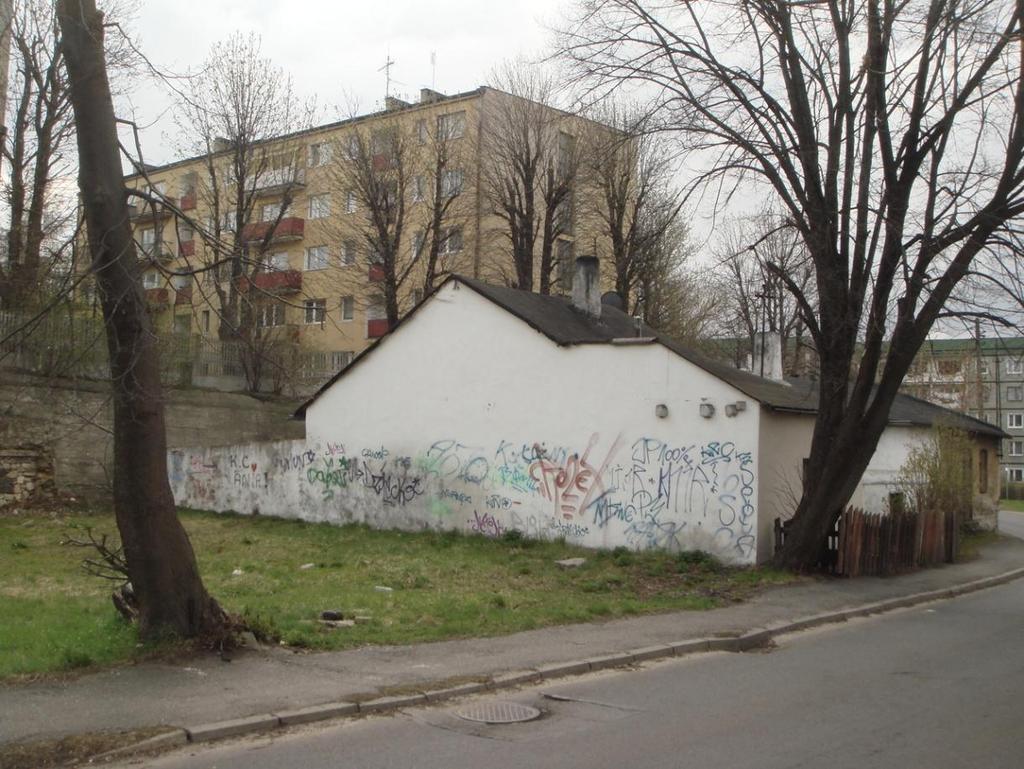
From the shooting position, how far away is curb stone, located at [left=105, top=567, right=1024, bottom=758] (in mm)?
6676

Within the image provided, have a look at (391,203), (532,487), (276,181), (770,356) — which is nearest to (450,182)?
(391,203)

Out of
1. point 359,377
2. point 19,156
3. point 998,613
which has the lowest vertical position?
point 998,613

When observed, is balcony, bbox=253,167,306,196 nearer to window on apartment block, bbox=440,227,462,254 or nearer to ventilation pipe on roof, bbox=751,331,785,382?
window on apartment block, bbox=440,227,462,254

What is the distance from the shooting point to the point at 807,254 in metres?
17.8

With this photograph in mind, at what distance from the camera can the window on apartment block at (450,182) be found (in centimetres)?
3369

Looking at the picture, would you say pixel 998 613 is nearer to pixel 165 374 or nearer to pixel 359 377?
pixel 359 377

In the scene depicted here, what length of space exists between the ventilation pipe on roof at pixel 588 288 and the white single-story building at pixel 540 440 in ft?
0.12

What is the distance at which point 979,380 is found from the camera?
34.0m

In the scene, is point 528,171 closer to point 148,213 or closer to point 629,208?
point 629,208

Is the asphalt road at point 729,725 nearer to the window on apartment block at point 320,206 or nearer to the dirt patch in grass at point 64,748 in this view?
the dirt patch in grass at point 64,748

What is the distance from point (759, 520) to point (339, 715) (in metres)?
11.4

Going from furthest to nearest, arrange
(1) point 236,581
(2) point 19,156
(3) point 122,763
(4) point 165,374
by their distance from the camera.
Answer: (4) point 165,374 < (2) point 19,156 < (1) point 236,581 < (3) point 122,763

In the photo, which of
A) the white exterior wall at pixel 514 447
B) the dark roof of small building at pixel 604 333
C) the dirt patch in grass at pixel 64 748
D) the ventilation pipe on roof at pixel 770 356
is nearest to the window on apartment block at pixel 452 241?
the dark roof of small building at pixel 604 333

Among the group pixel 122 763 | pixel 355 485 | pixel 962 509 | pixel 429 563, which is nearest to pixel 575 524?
pixel 429 563
